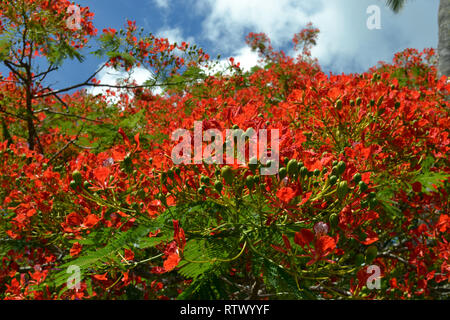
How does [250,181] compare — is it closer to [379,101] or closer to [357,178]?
[357,178]

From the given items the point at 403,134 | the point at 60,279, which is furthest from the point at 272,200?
the point at 403,134

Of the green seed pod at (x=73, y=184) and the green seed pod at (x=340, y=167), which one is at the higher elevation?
the green seed pod at (x=340, y=167)

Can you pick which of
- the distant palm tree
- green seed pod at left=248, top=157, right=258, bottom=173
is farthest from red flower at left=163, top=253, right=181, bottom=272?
the distant palm tree

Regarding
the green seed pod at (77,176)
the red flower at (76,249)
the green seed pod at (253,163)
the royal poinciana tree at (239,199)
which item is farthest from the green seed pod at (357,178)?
the red flower at (76,249)

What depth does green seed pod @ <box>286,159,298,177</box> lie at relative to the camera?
113 centimetres

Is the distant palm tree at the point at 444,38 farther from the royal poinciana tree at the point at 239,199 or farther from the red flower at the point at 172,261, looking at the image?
the red flower at the point at 172,261

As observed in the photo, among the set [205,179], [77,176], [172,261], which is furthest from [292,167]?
[77,176]

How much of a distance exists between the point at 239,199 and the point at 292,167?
25cm

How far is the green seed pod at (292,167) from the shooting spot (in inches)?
44.5

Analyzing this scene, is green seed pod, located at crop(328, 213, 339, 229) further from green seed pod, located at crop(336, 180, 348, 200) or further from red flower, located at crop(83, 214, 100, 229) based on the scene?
red flower, located at crop(83, 214, 100, 229)

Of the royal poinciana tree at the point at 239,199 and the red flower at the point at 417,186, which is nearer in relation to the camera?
the royal poinciana tree at the point at 239,199

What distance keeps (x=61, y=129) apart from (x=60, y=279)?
4052mm

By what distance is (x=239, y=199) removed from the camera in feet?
3.94
